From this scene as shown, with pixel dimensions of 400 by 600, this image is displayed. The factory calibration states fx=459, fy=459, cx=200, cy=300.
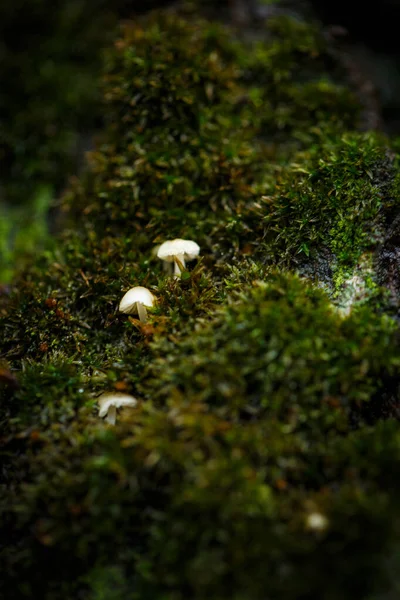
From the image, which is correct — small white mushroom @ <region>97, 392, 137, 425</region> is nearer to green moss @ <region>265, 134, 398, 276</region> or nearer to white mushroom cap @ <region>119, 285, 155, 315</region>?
white mushroom cap @ <region>119, 285, 155, 315</region>

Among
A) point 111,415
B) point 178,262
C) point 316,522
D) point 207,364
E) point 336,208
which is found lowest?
point 316,522

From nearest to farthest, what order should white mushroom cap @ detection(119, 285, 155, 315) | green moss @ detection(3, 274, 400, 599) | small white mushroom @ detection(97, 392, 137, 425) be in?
1. green moss @ detection(3, 274, 400, 599)
2. small white mushroom @ detection(97, 392, 137, 425)
3. white mushroom cap @ detection(119, 285, 155, 315)

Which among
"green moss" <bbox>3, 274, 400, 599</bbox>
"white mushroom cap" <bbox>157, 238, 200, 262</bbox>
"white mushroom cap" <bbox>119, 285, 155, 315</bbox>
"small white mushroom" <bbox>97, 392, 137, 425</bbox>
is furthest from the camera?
"white mushroom cap" <bbox>157, 238, 200, 262</bbox>

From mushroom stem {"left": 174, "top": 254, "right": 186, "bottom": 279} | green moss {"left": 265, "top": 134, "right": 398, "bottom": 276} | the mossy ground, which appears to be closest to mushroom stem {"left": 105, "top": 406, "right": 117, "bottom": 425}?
the mossy ground

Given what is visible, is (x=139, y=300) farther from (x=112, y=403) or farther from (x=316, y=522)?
(x=316, y=522)

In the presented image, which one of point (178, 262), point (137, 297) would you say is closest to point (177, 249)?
point (178, 262)

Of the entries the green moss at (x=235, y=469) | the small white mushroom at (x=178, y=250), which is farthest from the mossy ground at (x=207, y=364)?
the small white mushroom at (x=178, y=250)

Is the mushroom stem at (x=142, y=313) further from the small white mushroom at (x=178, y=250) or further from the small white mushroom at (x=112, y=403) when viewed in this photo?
the small white mushroom at (x=112, y=403)
